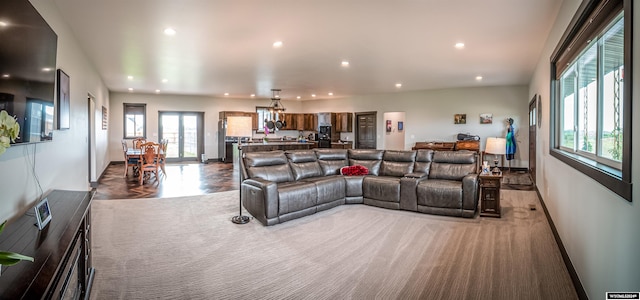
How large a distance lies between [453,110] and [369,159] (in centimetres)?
558

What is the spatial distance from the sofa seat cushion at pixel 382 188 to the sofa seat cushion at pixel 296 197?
3.33 feet

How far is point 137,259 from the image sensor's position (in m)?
3.12

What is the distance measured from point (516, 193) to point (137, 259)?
20.8 ft

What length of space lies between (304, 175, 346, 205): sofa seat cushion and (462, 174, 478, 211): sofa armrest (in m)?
1.80

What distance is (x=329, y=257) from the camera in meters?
3.14

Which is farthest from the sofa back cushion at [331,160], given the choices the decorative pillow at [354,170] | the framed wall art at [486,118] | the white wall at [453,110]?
the framed wall art at [486,118]

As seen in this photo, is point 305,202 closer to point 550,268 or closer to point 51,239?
point 550,268

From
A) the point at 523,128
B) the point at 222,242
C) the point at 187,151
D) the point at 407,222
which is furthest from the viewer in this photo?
Answer: the point at 187,151

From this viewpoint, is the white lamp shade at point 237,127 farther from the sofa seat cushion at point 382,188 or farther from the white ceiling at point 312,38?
the sofa seat cushion at point 382,188

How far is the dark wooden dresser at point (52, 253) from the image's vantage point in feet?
3.98

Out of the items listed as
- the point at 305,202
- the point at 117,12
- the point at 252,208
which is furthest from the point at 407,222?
the point at 117,12

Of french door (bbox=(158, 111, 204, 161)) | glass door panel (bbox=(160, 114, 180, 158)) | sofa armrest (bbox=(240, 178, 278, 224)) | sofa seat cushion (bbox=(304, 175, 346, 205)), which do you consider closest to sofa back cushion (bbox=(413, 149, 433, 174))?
sofa seat cushion (bbox=(304, 175, 346, 205))

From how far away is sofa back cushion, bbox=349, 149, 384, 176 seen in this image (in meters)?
5.86

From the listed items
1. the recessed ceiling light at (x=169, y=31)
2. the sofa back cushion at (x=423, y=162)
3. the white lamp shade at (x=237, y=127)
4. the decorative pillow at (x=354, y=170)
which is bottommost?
the decorative pillow at (x=354, y=170)
